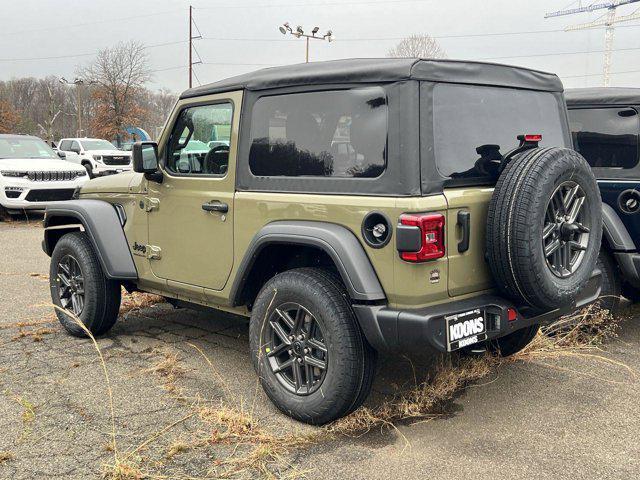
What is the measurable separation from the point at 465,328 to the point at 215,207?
1.67 m

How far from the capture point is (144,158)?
13.9 feet

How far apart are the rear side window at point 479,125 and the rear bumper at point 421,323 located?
2.09 ft

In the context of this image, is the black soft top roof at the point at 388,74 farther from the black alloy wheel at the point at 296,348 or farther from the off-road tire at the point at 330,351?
the black alloy wheel at the point at 296,348

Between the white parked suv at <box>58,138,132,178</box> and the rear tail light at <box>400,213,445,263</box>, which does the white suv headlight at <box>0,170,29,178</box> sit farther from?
the rear tail light at <box>400,213,445,263</box>

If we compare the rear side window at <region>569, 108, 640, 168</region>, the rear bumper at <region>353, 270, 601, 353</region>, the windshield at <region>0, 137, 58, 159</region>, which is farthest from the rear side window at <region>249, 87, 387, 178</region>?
the windshield at <region>0, 137, 58, 159</region>

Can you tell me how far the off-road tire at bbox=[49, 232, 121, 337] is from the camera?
15.4 ft

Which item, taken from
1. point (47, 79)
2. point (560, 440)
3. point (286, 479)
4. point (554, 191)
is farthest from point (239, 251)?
point (47, 79)

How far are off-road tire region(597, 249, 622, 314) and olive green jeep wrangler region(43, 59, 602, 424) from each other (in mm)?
1083

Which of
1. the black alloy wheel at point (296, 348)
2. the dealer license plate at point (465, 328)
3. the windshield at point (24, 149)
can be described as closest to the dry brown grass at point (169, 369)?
the black alloy wheel at point (296, 348)

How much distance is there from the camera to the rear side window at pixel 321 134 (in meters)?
3.15

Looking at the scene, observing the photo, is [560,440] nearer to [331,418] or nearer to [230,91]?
[331,418]

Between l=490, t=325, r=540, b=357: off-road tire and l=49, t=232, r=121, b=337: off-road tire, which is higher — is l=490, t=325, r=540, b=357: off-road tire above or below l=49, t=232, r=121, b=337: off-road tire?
below

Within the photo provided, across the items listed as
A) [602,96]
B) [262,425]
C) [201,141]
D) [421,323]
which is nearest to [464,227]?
[421,323]

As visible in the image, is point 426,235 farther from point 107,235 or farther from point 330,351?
point 107,235
